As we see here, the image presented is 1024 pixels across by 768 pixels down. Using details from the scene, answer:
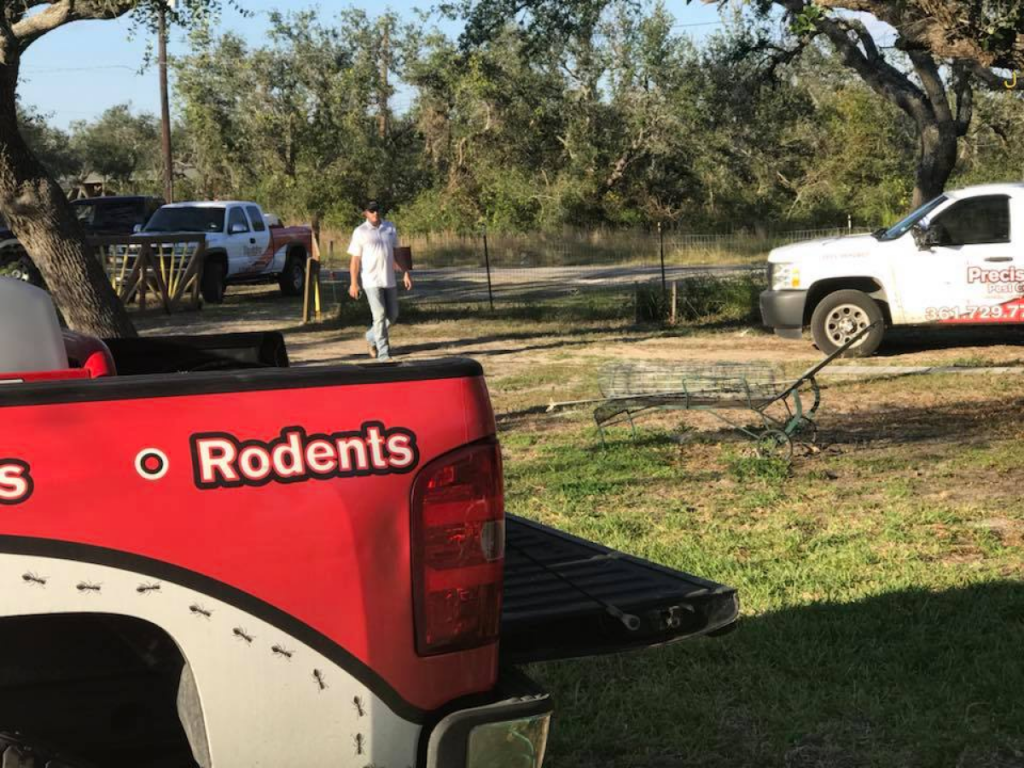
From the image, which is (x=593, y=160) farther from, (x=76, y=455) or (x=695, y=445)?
(x=76, y=455)

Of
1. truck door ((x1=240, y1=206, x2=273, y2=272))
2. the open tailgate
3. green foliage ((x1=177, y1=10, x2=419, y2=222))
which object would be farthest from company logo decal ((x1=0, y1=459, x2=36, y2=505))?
green foliage ((x1=177, y1=10, x2=419, y2=222))

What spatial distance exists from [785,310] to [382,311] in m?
4.20

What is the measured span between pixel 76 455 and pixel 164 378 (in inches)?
7.6

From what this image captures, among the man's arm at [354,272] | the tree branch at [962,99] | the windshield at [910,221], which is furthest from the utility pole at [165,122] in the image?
the windshield at [910,221]

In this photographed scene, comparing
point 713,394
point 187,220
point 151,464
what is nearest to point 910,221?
point 713,394

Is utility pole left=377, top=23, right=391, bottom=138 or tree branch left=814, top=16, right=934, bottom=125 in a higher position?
utility pole left=377, top=23, right=391, bottom=138

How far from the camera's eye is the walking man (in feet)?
46.0

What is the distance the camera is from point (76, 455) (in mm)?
2209

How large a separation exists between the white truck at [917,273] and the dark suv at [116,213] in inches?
648

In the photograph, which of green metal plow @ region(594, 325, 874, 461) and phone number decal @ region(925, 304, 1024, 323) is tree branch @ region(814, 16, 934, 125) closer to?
phone number decal @ region(925, 304, 1024, 323)

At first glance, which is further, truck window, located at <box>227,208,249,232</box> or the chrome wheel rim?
truck window, located at <box>227,208,249,232</box>

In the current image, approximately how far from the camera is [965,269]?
44.5ft

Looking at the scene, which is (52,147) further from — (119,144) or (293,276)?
(293,276)

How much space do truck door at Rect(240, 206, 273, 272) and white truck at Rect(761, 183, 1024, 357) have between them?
12.0 m
